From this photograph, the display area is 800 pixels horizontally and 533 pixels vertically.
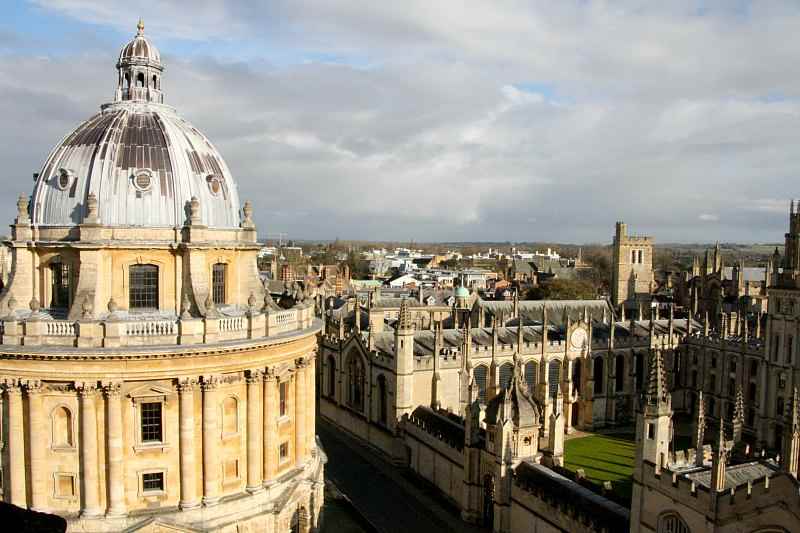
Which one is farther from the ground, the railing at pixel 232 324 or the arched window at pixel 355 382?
the railing at pixel 232 324

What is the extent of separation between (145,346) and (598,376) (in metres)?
35.6

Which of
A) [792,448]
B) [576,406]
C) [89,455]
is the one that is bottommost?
[576,406]

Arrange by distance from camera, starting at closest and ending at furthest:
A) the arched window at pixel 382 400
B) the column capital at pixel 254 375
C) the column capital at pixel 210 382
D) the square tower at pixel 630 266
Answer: the column capital at pixel 210 382
the column capital at pixel 254 375
the arched window at pixel 382 400
the square tower at pixel 630 266

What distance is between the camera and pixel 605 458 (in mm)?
40594

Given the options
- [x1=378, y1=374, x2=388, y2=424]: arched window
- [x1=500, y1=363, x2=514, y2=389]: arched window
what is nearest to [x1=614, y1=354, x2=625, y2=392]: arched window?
[x1=500, y1=363, x2=514, y2=389]: arched window

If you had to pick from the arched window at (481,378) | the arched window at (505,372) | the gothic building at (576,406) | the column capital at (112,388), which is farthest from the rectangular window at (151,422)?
the arched window at (505,372)

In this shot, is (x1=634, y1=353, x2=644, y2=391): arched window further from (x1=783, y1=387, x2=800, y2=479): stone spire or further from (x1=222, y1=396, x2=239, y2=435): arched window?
(x1=222, y1=396, x2=239, y2=435): arched window

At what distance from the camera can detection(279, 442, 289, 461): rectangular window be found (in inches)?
1124

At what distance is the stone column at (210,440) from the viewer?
81.1 feet

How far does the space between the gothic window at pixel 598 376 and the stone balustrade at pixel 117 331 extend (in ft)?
104

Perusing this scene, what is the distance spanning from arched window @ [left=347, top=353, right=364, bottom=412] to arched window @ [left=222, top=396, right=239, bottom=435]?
1834 cm

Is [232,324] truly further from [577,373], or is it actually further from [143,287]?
[577,373]

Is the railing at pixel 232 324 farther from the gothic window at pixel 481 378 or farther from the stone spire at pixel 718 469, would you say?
the gothic window at pixel 481 378

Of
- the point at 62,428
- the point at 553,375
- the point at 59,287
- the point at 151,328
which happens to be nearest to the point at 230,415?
the point at 151,328
